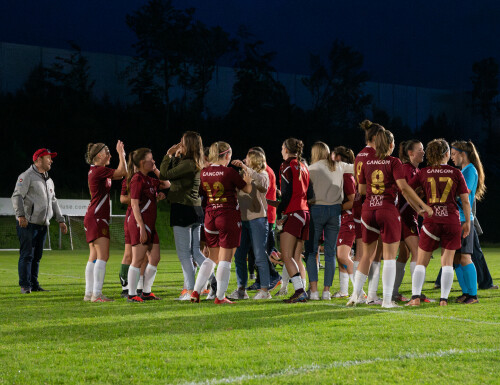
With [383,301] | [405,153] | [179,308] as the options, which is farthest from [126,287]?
[405,153]

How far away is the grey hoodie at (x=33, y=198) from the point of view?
10.6 meters

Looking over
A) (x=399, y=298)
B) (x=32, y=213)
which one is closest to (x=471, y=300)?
(x=399, y=298)

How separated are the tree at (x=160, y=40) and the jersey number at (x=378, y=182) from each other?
3603 cm

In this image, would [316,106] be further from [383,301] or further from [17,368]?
[17,368]

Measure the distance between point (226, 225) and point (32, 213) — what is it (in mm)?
4048

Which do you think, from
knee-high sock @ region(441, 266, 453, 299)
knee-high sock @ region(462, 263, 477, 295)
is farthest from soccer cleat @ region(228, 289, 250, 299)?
knee-high sock @ region(462, 263, 477, 295)

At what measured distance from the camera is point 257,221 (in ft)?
29.4

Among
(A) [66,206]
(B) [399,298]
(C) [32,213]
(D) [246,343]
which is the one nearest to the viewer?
(D) [246,343]

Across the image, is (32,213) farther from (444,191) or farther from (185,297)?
(444,191)

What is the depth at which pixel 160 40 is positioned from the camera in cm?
4319

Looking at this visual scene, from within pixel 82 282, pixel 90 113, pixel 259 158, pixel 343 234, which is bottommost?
pixel 82 282

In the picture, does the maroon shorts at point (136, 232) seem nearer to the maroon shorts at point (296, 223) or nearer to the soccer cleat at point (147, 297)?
the soccer cleat at point (147, 297)

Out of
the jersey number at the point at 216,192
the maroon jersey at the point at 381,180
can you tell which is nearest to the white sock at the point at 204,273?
the jersey number at the point at 216,192

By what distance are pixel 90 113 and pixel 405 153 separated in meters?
34.0
